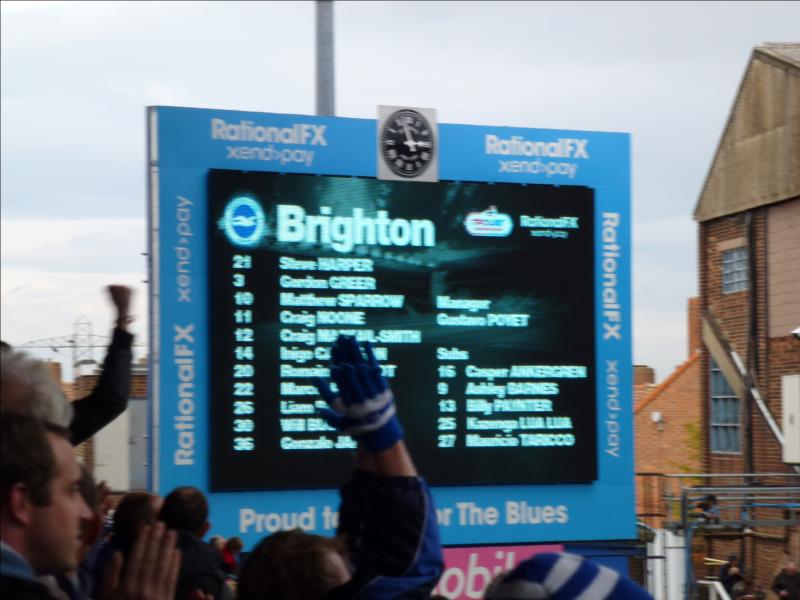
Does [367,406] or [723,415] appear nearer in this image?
[367,406]

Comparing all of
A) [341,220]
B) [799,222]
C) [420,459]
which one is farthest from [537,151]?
[799,222]

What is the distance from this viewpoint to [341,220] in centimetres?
912

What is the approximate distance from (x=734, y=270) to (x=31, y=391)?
70.0ft

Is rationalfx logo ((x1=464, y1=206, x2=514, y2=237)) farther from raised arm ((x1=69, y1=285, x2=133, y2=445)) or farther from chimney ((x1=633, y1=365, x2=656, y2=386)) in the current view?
chimney ((x1=633, y1=365, x2=656, y2=386))

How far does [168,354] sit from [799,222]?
45.9 feet

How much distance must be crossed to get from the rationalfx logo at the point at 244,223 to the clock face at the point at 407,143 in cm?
108

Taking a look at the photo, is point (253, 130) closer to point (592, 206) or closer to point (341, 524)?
point (592, 206)

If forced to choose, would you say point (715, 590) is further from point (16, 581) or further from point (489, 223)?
point (16, 581)

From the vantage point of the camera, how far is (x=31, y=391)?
8.94 ft

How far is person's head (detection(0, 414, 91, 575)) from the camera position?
6.94ft

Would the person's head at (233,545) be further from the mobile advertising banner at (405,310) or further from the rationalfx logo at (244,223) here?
the rationalfx logo at (244,223)

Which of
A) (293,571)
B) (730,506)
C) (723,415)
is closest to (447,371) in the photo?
(293,571)

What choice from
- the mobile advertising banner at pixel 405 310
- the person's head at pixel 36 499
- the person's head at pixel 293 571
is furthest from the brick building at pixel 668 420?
the person's head at pixel 36 499

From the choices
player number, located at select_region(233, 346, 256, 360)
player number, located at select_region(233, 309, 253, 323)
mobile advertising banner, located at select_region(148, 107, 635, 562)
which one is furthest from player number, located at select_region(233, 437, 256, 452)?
player number, located at select_region(233, 309, 253, 323)
